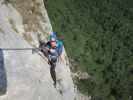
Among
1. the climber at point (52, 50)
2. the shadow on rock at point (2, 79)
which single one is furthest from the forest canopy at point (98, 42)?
the shadow on rock at point (2, 79)

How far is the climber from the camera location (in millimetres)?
17344

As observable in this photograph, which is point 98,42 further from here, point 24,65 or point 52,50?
point 24,65

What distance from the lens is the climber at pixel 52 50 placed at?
17.3m

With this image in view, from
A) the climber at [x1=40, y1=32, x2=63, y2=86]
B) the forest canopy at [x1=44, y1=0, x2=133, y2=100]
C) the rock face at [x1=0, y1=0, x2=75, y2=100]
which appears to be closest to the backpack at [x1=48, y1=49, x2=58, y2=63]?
the climber at [x1=40, y1=32, x2=63, y2=86]

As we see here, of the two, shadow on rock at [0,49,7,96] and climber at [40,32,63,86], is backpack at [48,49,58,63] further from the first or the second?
shadow on rock at [0,49,7,96]

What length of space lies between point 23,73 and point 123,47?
55.1 feet

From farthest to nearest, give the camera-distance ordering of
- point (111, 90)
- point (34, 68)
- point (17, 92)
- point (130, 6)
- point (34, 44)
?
point (130, 6), point (111, 90), point (34, 44), point (34, 68), point (17, 92)

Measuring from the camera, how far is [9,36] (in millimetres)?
16422

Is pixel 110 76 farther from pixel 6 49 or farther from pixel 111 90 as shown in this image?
pixel 6 49

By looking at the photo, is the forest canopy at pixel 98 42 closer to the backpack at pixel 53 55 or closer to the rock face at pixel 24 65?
the rock face at pixel 24 65

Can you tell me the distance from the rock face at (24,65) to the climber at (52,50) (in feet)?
0.84

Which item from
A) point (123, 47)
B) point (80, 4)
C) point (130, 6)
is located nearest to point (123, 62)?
point (123, 47)

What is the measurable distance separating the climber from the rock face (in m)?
0.26

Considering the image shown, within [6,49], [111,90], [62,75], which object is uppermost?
[6,49]
